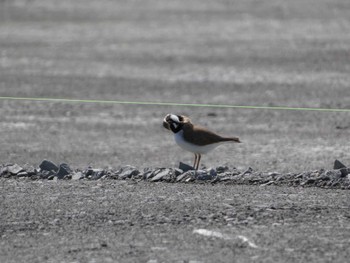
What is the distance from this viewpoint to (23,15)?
95.9 ft

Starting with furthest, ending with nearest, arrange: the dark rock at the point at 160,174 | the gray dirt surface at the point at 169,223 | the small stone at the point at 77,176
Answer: the small stone at the point at 77,176, the dark rock at the point at 160,174, the gray dirt surface at the point at 169,223

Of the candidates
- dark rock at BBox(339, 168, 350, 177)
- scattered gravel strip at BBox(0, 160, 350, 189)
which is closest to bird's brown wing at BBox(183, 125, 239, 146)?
scattered gravel strip at BBox(0, 160, 350, 189)

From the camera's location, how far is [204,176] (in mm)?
9656

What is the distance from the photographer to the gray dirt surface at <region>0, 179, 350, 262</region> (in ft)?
24.2

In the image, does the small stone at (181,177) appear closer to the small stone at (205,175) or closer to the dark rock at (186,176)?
the dark rock at (186,176)

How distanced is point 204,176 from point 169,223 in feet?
5.20

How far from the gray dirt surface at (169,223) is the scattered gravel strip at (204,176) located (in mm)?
192

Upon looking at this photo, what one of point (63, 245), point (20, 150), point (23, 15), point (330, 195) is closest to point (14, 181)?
point (63, 245)

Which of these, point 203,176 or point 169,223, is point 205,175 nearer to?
point 203,176

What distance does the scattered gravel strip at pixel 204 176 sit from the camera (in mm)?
9531

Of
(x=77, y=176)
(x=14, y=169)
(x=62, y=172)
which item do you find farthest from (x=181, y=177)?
(x=14, y=169)

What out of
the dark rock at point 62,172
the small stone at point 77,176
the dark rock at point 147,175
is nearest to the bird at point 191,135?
the dark rock at point 147,175

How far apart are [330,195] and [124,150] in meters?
5.55

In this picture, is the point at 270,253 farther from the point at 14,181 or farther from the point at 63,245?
the point at 14,181
